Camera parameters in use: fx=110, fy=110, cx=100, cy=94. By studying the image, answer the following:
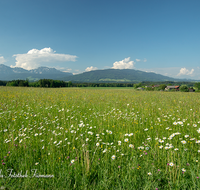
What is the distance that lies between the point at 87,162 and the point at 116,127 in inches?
90.3

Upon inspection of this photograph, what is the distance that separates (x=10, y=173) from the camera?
205cm

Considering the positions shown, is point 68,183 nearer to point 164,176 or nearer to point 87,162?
point 87,162

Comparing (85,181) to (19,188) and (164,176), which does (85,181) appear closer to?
(19,188)

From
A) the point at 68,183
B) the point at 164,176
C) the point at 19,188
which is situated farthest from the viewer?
the point at 164,176

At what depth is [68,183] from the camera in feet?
5.73

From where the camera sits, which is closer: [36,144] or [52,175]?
[52,175]

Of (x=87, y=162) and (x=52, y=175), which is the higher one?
(x=87, y=162)

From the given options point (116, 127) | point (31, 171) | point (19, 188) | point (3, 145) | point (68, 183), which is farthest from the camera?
point (116, 127)

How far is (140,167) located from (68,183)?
1294mm

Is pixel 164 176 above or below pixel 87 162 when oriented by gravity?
below

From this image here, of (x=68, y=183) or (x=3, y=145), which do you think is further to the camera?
(x=3, y=145)

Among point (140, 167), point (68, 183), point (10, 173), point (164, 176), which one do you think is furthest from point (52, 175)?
point (164, 176)

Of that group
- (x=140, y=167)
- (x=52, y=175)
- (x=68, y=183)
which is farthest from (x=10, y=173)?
(x=140, y=167)

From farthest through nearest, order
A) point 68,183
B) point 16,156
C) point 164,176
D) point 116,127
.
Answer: point 116,127
point 16,156
point 164,176
point 68,183
